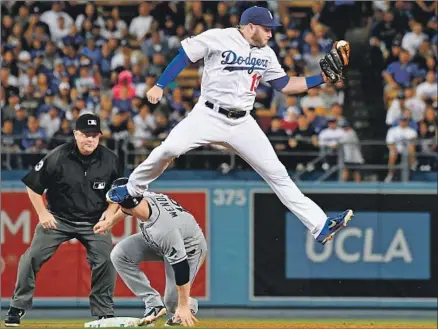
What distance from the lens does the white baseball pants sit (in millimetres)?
9938

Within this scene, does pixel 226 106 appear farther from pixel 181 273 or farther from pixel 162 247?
pixel 181 273

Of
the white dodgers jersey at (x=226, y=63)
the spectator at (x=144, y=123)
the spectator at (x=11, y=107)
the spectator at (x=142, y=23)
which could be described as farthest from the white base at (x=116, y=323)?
the spectator at (x=142, y=23)

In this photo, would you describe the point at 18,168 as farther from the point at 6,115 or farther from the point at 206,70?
the point at 206,70

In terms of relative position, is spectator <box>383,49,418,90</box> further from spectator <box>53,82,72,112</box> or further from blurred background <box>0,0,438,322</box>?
spectator <box>53,82,72,112</box>

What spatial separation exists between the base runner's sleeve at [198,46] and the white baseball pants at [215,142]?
441mm

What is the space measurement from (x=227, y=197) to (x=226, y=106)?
5.47 meters

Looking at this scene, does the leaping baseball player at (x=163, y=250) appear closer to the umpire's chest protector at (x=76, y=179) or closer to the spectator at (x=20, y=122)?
the umpire's chest protector at (x=76, y=179)

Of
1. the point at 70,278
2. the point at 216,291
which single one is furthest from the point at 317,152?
the point at 70,278

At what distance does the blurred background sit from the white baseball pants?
5162 millimetres

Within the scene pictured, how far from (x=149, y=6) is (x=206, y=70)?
9797 mm

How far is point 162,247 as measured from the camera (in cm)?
1001

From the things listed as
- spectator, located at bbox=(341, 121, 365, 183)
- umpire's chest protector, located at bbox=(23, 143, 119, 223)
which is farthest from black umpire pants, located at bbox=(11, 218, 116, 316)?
spectator, located at bbox=(341, 121, 365, 183)

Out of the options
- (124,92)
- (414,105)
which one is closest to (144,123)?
(124,92)

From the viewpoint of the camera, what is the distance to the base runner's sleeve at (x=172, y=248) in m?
9.91
